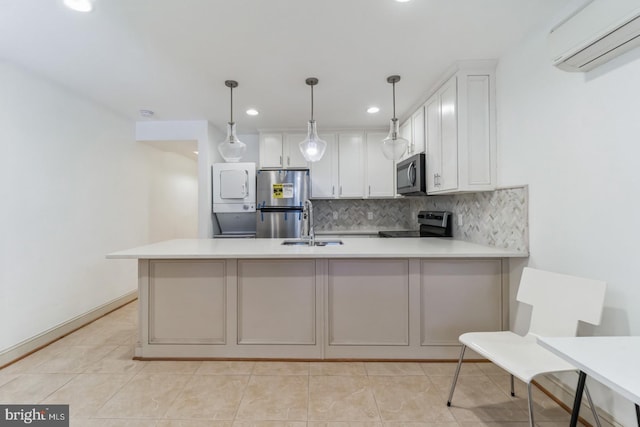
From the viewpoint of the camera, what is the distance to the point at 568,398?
1.70m

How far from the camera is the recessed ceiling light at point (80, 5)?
162cm

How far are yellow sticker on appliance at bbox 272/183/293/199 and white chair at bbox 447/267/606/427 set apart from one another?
275 cm

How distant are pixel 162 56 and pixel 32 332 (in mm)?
2491

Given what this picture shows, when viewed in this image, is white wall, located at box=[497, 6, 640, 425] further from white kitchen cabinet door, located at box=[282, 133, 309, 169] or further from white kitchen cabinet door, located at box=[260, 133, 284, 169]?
white kitchen cabinet door, located at box=[260, 133, 284, 169]

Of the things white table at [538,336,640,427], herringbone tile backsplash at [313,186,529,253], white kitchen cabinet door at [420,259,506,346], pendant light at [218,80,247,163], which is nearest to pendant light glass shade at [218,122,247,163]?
pendant light at [218,80,247,163]

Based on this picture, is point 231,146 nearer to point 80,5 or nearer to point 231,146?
point 231,146

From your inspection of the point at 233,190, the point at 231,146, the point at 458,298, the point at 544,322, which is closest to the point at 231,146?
the point at 231,146

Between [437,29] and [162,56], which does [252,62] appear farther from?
[437,29]

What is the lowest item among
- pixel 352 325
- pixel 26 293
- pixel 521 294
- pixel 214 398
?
pixel 214 398

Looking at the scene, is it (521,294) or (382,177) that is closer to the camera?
(521,294)

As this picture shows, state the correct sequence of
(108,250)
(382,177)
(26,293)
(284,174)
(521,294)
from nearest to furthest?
(521,294) → (26,293) → (108,250) → (284,174) → (382,177)

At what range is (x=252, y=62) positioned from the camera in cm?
231

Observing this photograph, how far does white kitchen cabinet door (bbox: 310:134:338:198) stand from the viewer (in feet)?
13.8

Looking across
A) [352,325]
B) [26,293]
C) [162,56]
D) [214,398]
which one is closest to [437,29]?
[162,56]
